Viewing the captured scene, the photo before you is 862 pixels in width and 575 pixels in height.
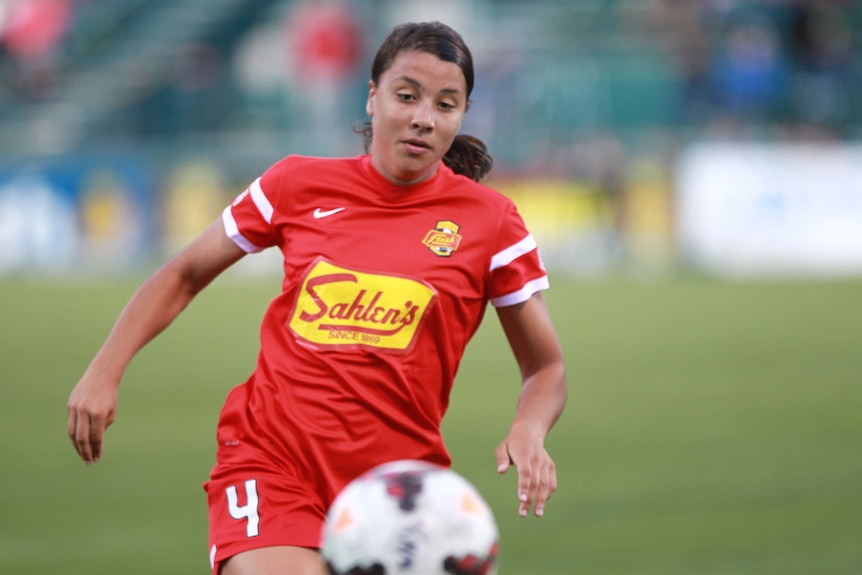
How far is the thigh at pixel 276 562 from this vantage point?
382cm

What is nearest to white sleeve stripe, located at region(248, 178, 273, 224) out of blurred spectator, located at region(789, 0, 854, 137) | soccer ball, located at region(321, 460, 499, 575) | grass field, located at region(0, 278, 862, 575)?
Result: soccer ball, located at region(321, 460, 499, 575)

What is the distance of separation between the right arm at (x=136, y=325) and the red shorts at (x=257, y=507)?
1.20 ft

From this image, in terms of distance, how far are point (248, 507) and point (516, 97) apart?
21.4 metres

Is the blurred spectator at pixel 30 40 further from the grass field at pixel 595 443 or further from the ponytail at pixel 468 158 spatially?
the ponytail at pixel 468 158

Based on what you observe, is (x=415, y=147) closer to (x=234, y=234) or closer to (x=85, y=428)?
(x=234, y=234)

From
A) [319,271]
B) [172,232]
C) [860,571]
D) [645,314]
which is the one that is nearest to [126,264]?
[172,232]

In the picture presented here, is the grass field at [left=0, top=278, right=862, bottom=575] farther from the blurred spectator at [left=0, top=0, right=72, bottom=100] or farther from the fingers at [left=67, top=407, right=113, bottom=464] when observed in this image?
the blurred spectator at [left=0, top=0, right=72, bottom=100]

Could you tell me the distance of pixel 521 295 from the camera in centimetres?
421

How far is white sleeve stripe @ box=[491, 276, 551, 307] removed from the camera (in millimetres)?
4215

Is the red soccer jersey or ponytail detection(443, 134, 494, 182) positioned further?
ponytail detection(443, 134, 494, 182)

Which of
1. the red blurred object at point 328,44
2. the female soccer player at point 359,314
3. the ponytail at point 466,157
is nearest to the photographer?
the female soccer player at point 359,314

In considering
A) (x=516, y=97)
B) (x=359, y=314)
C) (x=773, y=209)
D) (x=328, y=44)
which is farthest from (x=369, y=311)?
(x=328, y=44)

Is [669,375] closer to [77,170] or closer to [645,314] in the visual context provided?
[645,314]

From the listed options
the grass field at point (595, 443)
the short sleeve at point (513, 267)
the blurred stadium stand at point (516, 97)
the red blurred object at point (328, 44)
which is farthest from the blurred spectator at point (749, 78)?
the short sleeve at point (513, 267)
